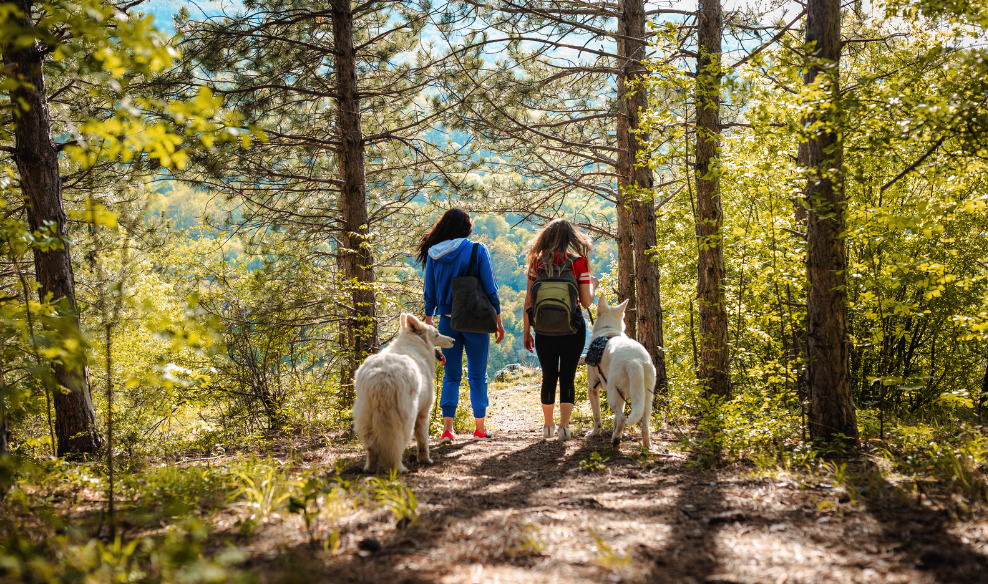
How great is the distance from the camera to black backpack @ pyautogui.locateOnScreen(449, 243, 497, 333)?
5.45 m

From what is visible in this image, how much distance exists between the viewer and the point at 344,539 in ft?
8.89

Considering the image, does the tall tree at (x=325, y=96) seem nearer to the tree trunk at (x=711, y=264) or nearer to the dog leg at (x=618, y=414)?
the dog leg at (x=618, y=414)

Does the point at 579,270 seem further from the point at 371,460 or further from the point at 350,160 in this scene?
the point at 350,160

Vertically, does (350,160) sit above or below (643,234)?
above

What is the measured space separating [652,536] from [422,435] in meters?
2.36

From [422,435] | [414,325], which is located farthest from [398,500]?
[414,325]

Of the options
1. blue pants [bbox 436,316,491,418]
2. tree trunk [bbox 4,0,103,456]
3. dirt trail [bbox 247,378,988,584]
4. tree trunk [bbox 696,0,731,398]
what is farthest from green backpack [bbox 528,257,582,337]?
tree trunk [bbox 4,0,103,456]

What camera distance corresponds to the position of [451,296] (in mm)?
5617

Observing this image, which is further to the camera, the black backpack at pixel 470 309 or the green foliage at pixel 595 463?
the black backpack at pixel 470 309

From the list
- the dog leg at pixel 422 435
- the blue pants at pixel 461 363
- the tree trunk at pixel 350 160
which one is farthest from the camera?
the tree trunk at pixel 350 160

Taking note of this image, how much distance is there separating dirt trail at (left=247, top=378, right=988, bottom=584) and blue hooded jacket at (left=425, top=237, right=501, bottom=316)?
2068 mm

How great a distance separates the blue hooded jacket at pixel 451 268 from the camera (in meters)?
5.62

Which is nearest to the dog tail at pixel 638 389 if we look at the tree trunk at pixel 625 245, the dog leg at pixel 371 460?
the dog leg at pixel 371 460

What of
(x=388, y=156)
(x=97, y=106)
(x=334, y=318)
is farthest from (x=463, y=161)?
(x=97, y=106)
